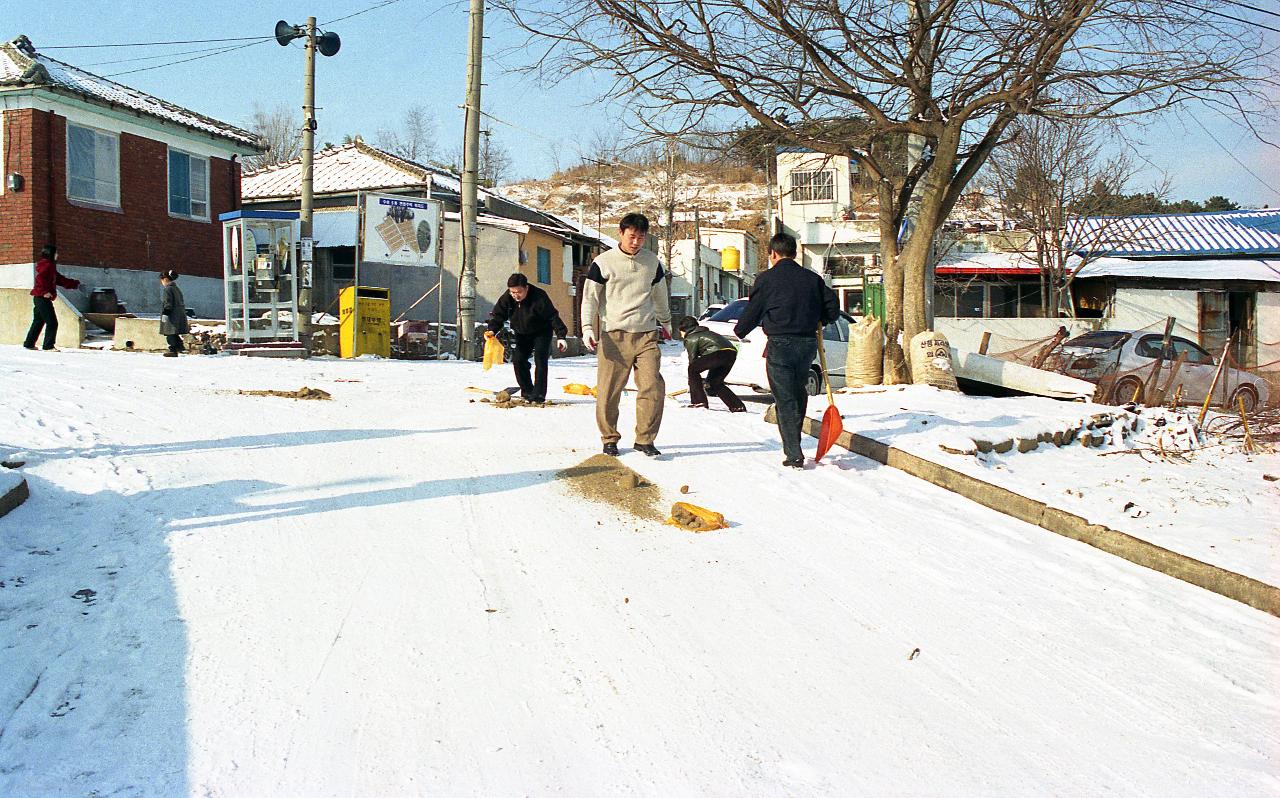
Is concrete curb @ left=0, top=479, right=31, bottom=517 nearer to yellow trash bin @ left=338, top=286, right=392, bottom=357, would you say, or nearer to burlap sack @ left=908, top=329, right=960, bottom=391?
burlap sack @ left=908, top=329, right=960, bottom=391

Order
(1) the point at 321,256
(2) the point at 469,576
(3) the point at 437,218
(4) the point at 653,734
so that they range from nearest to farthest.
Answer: (4) the point at 653,734, (2) the point at 469,576, (3) the point at 437,218, (1) the point at 321,256

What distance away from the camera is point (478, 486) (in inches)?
252

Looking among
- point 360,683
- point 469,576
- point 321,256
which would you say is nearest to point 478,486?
point 469,576

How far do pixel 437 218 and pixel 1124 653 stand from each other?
20.2 m

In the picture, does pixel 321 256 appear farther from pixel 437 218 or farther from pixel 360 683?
pixel 360 683

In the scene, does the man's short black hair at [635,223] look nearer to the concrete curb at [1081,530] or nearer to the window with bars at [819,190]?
the concrete curb at [1081,530]

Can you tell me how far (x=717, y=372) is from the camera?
1048 cm

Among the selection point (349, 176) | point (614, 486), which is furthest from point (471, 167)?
point (614, 486)

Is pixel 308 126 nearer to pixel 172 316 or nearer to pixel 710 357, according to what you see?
pixel 172 316

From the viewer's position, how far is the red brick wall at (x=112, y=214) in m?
18.7

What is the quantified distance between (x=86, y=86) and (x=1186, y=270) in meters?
28.7

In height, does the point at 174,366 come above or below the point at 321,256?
below

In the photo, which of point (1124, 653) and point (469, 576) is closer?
point (1124, 653)

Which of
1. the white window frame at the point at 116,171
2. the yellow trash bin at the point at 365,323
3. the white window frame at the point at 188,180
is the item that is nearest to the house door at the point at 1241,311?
the yellow trash bin at the point at 365,323
